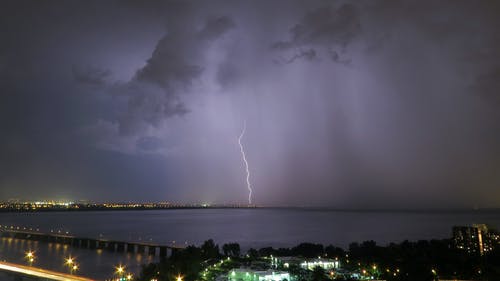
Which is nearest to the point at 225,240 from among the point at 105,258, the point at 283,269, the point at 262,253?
the point at 105,258

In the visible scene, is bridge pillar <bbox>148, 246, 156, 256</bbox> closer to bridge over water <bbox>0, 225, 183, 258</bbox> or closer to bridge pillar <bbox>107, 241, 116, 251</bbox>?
bridge over water <bbox>0, 225, 183, 258</bbox>

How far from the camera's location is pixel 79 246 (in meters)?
67.5

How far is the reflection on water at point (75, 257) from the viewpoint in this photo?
146 ft

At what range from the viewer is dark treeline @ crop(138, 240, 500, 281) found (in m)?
28.2

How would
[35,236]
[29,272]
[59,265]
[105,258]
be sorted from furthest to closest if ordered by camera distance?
[35,236] < [105,258] < [59,265] < [29,272]

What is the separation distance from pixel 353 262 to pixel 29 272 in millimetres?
25939

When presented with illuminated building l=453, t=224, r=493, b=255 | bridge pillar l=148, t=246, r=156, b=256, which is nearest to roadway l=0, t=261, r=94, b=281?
bridge pillar l=148, t=246, r=156, b=256

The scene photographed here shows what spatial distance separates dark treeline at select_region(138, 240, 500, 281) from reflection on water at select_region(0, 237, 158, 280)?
11139 millimetres

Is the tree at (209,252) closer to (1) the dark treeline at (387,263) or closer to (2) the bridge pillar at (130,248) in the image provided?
(1) the dark treeline at (387,263)

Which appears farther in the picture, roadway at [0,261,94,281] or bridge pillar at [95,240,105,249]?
bridge pillar at [95,240,105,249]

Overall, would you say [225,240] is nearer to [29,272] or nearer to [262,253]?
[262,253]

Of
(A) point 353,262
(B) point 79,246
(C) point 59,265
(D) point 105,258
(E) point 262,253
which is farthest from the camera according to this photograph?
(B) point 79,246

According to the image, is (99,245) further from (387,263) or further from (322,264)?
(387,263)

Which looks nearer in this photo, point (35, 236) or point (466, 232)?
point (466, 232)
